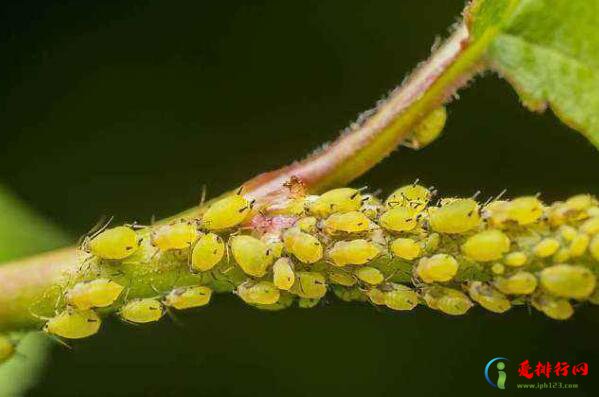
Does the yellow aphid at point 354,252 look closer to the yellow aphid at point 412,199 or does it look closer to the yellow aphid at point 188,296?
the yellow aphid at point 412,199

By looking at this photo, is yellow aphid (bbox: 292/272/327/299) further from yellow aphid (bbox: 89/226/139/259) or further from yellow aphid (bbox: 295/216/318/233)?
yellow aphid (bbox: 89/226/139/259)

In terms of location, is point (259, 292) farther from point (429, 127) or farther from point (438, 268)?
point (429, 127)

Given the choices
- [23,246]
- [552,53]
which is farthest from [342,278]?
[23,246]

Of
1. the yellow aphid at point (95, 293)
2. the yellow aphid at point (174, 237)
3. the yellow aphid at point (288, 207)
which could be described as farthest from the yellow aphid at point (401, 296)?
the yellow aphid at point (95, 293)

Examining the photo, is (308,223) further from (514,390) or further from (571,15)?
(514,390)

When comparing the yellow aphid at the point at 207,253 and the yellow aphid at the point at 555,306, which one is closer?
the yellow aphid at the point at 555,306

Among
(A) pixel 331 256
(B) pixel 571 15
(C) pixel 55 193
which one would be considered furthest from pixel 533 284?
(C) pixel 55 193

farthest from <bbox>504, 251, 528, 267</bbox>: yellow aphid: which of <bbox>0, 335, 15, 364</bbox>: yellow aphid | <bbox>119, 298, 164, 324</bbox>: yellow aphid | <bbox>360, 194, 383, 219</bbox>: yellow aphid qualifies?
<bbox>0, 335, 15, 364</bbox>: yellow aphid

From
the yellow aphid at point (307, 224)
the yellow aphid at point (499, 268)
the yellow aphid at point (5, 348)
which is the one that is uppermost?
the yellow aphid at point (307, 224)
